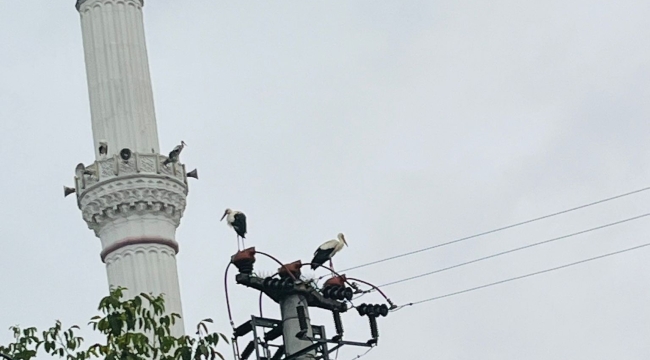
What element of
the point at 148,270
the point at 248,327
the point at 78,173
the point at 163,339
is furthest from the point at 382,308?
the point at 78,173

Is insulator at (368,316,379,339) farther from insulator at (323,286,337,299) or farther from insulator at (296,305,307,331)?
insulator at (296,305,307,331)

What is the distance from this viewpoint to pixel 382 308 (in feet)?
74.9

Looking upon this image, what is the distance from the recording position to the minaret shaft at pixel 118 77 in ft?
113

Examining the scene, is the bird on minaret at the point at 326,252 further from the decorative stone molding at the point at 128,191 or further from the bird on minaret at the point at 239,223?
the decorative stone molding at the point at 128,191

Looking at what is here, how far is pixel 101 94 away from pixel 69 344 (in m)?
15.9

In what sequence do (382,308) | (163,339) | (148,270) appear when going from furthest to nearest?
(148,270)
(382,308)
(163,339)

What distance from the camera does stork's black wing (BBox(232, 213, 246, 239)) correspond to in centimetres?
2577

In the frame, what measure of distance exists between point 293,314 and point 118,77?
14020 mm

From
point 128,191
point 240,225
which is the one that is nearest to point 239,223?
point 240,225

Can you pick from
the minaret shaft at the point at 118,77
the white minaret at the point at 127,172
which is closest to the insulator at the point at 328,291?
the white minaret at the point at 127,172

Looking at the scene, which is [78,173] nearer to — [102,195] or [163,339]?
[102,195]

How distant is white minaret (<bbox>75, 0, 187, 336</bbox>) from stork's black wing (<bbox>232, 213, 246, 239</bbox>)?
23.4ft

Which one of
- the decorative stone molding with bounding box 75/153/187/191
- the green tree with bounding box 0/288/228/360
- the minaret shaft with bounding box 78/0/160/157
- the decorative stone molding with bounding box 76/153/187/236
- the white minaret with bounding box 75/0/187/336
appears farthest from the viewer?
the minaret shaft with bounding box 78/0/160/157

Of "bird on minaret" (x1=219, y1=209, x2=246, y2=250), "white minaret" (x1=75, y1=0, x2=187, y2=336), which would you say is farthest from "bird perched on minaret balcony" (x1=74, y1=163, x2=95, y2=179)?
"bird on minaret" (x1=219, y1=209, x2=246, y2=250)
